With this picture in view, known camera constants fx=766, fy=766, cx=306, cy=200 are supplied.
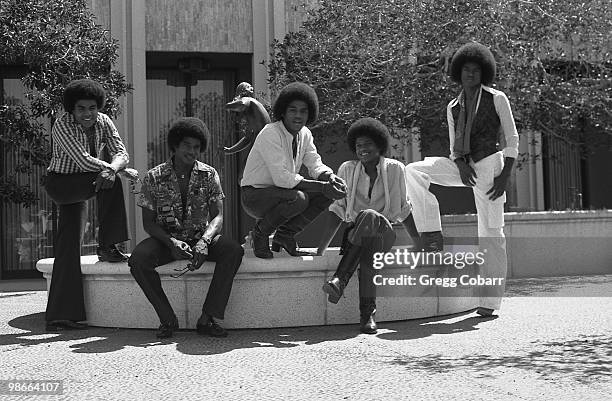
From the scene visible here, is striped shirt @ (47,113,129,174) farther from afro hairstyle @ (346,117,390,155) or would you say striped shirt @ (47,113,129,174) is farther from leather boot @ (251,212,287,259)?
afro hairstyle @ (346,117,390,155)

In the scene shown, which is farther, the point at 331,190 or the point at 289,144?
the point at 289,144

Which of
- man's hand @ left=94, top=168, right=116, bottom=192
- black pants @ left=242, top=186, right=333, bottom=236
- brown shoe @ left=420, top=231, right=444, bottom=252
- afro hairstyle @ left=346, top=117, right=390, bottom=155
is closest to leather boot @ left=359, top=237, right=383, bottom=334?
black pants @ left=242, top=186, right=333, bottom=236

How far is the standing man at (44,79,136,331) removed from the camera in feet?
19.2

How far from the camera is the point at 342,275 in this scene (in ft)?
17.9

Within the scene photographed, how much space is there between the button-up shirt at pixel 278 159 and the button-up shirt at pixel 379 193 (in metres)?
0.26

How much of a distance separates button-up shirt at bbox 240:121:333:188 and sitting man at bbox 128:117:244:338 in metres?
0.32

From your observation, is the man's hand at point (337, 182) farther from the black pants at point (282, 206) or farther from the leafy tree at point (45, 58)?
the leafy tree at point (45, 58)

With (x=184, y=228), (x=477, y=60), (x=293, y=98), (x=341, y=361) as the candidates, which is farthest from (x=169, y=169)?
(x=477, y=60)

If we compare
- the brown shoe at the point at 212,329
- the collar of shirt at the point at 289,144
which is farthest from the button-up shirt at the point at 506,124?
the brown shoe at the point at 212,329

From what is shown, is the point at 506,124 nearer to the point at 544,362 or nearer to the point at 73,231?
the point at 544,362

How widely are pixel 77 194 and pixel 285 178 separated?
1626mm

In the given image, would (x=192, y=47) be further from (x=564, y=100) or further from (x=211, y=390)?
(x=211, y=390)

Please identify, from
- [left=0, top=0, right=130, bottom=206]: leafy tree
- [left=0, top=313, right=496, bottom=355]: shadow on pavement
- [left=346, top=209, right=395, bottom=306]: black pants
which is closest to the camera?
[left=0, top=313, right=496, bottom=355]: shadow on pavement

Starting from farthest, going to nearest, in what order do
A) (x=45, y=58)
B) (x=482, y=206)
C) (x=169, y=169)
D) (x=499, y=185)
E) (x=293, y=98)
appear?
(x=45, y=58) → (x=482, y=206) → (x=499, y=185) → (x=293, y=98) → (x=169, y=169)
